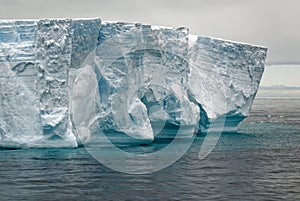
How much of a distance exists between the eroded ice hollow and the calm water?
141 cm

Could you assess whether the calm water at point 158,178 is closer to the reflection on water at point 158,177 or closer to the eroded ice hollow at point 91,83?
the reflection on water at point 158,177

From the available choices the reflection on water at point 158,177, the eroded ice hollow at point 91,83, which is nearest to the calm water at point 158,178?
the reflection on water at point 158,177

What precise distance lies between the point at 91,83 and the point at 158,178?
26.4ft

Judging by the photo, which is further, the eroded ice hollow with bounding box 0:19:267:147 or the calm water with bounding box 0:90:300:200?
the eroded ice hollow with bounding box 0:19:267:147

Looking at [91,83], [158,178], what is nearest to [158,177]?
[158,178]

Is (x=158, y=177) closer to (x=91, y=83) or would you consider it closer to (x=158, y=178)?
(x=158, y=178)

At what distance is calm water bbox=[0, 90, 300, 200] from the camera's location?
15.2 metres

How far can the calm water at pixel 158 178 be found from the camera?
1520cm

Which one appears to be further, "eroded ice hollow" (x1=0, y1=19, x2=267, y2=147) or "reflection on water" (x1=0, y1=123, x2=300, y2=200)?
"eroded ice hollow" (x1=0, y1=19, x2=267, y2=147)

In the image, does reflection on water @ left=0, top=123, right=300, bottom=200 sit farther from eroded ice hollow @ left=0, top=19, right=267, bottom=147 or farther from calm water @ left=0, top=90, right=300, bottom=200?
eroded ice hollow @ left=0, top=19, right=267, bottom=147

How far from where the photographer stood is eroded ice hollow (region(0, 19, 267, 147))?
2323cm

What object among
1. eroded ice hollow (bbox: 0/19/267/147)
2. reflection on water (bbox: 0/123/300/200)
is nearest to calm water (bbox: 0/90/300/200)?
reflection on water (bbox: 0/123/300/200)

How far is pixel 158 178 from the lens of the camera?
17.9 meters

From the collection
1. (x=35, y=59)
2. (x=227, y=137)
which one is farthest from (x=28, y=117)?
(x=227, y=137)
